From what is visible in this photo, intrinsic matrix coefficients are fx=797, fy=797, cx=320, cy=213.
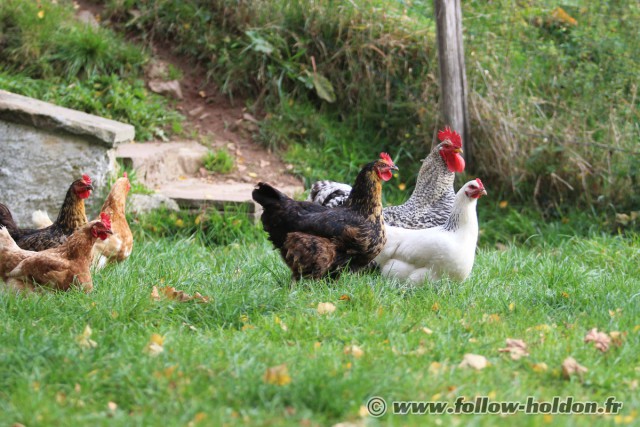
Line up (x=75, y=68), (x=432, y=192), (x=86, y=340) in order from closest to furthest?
(x=86, y=340), (x=432, y=192), (x=75, y=68)

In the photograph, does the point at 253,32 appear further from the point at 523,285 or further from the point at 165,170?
the point at 523,285

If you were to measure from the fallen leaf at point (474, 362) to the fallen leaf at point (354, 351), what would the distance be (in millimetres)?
476

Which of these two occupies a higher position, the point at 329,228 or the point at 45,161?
the point at 329,228

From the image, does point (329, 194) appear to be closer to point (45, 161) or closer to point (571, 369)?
point (45, 161)

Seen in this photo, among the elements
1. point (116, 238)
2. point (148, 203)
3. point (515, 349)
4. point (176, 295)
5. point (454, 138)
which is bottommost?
point (148, 203)

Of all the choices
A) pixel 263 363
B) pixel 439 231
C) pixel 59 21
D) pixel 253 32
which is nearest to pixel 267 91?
pixel 253 32

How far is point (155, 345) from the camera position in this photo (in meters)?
3.84

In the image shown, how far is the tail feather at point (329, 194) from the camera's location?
20.0ft

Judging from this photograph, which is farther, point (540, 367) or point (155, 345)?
point (155, 345)

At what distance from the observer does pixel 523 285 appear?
5359 mm

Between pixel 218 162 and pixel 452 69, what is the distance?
268 cm

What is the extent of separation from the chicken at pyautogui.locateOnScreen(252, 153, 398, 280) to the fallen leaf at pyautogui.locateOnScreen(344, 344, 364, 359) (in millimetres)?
1167

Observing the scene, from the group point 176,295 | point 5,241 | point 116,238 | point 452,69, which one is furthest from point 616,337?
point 452,69

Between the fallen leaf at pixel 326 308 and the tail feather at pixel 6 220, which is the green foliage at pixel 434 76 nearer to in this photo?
the tail feather at pixel 6 220
